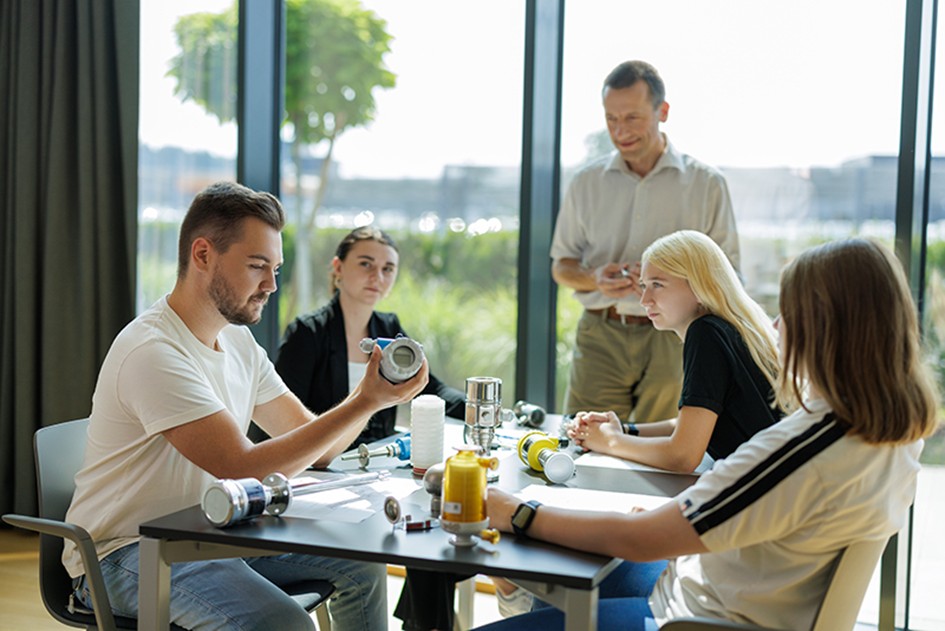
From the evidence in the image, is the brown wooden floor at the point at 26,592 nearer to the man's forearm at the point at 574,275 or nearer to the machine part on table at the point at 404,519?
the man's forearm at the point at 574,275

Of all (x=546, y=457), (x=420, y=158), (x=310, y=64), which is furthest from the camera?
(x=310, y=64)

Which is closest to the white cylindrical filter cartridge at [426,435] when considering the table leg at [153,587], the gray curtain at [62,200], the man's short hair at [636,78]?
the table leg at [153,587]

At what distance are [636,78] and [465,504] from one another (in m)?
1.95

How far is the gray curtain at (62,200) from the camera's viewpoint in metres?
3.78

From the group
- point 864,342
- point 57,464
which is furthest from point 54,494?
point 864,342

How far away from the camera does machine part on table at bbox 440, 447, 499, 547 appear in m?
1.58

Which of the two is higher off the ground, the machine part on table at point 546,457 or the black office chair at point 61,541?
the machine part on table at point 546,457

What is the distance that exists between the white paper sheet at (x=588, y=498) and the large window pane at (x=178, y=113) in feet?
8.09

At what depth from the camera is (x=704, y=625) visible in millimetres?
1513

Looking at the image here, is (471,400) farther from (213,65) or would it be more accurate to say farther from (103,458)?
(213,65)

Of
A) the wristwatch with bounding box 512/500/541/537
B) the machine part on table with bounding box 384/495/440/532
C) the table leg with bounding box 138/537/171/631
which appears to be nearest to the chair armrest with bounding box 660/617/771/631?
the wristwatch with bounding box 512/500/541/537

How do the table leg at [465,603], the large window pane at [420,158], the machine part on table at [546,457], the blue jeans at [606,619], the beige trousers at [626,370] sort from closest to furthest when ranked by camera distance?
the blue jeans at [606,619] → the machine part on table at [546,457] → the table leg at [465,603] → the beige trousers at [626,370] → the large window pane at [420,158]

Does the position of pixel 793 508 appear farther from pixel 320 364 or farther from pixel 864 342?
pixel 320 364

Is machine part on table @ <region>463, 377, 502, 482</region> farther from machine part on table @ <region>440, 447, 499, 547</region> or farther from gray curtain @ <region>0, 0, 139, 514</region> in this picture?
gray curtain @ <region>0, 0, 139, 514</region>
